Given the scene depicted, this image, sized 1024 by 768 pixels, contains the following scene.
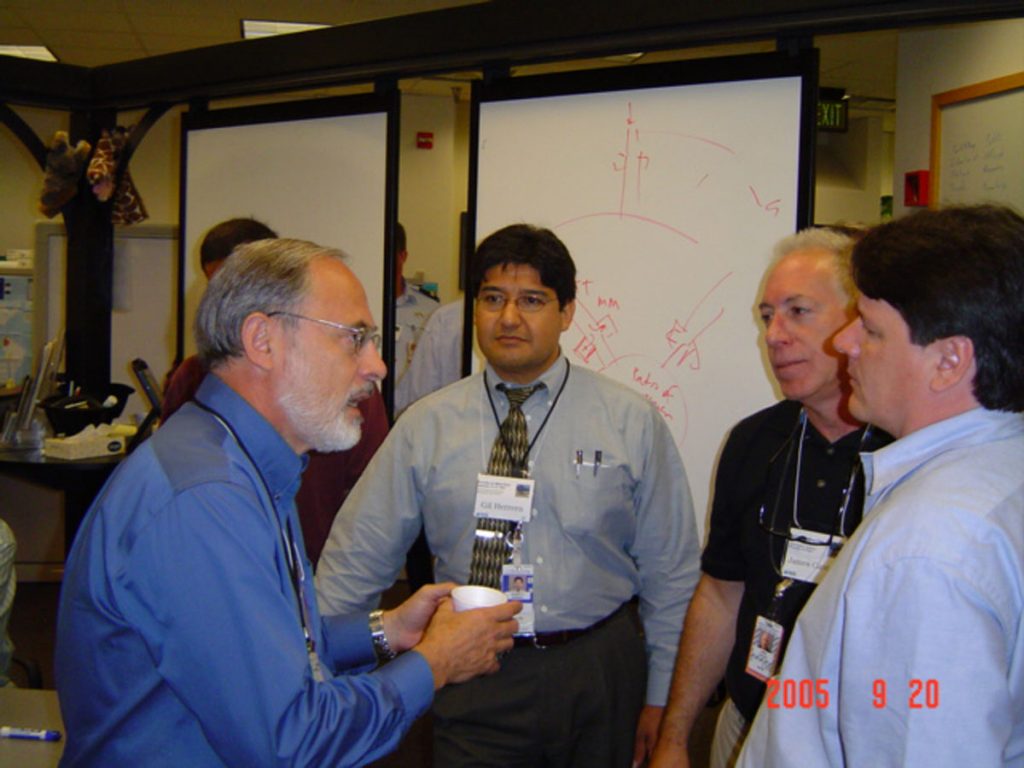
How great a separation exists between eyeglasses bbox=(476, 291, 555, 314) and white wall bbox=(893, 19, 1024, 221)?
2940 millimetres

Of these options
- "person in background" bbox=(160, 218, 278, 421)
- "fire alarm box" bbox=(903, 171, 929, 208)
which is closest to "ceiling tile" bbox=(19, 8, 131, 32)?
"person in background" bbox=(160, 218, 278, 421)

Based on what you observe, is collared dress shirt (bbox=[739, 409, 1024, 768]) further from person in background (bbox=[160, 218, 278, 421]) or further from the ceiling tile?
the ceiling tile

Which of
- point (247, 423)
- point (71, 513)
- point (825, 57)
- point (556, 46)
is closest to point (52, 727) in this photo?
point (247, 423)

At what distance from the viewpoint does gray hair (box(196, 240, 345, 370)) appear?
4.42 feet

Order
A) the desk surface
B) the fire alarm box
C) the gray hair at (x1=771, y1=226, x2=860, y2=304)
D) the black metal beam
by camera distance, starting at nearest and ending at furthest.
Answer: the desk surface → the gray hair at (x1=771, y1=226, x2=860, y2=304) → the black metal beam → the fire alarm box

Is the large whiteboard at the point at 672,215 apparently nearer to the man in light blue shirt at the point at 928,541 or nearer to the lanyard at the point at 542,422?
the lanyard at the point at 542,422

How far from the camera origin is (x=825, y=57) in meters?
6.98

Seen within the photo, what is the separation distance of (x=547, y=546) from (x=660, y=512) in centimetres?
29

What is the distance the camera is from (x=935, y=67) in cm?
447

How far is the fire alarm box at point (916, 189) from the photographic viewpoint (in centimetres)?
443

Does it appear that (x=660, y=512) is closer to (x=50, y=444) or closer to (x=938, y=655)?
(x=938, y=655)

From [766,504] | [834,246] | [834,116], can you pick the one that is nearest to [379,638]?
[766,504]

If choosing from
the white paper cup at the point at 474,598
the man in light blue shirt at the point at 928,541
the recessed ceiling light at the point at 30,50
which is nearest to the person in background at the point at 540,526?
the white paper cup at the point at 474,598

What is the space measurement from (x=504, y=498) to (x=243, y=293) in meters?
0.82
